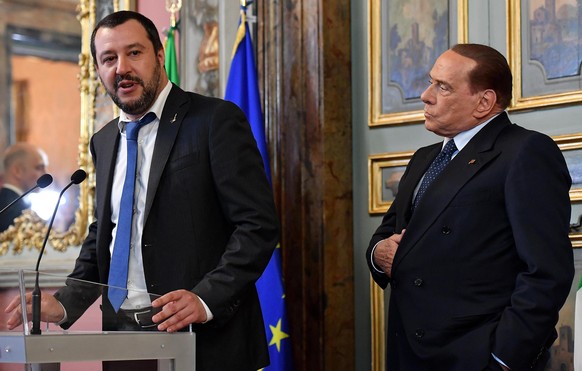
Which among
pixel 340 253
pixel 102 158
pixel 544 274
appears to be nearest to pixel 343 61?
pixel 340 253

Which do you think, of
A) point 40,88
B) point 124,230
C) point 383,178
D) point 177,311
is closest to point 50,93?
point 40,88

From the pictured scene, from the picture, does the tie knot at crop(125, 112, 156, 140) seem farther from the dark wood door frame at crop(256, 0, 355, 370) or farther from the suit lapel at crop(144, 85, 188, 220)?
the dark wood door frame at crop(256, 0, 355, 370)

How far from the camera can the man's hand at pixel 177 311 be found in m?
2.41

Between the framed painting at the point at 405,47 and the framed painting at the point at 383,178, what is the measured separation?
16 centimetres

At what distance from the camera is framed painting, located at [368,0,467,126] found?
4.12 m

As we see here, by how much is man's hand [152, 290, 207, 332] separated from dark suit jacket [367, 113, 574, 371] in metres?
0.72

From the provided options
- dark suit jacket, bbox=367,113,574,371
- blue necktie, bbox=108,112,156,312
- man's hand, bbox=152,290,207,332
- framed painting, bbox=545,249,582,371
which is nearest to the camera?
man's hand, bbox=152,290,207,332

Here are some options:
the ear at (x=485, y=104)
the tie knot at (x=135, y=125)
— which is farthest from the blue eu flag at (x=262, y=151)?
the ear at (x=485, y=104)

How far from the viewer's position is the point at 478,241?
2.80 m

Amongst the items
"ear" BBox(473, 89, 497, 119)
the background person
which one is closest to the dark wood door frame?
"ear" BBox(473, 89, 497, 119)

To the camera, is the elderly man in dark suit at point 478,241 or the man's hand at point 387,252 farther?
the man's hand at point 387,252

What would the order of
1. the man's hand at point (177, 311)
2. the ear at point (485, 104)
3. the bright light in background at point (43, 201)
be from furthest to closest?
the bright light in background at point (43, 201), the ear at point (485, 104), the man's hand at point (177, 311)

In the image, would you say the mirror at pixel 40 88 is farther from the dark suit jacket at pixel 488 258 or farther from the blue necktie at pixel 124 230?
the dark suit jacket at pixel 488 258

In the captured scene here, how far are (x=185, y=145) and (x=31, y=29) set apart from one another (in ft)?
10.4
